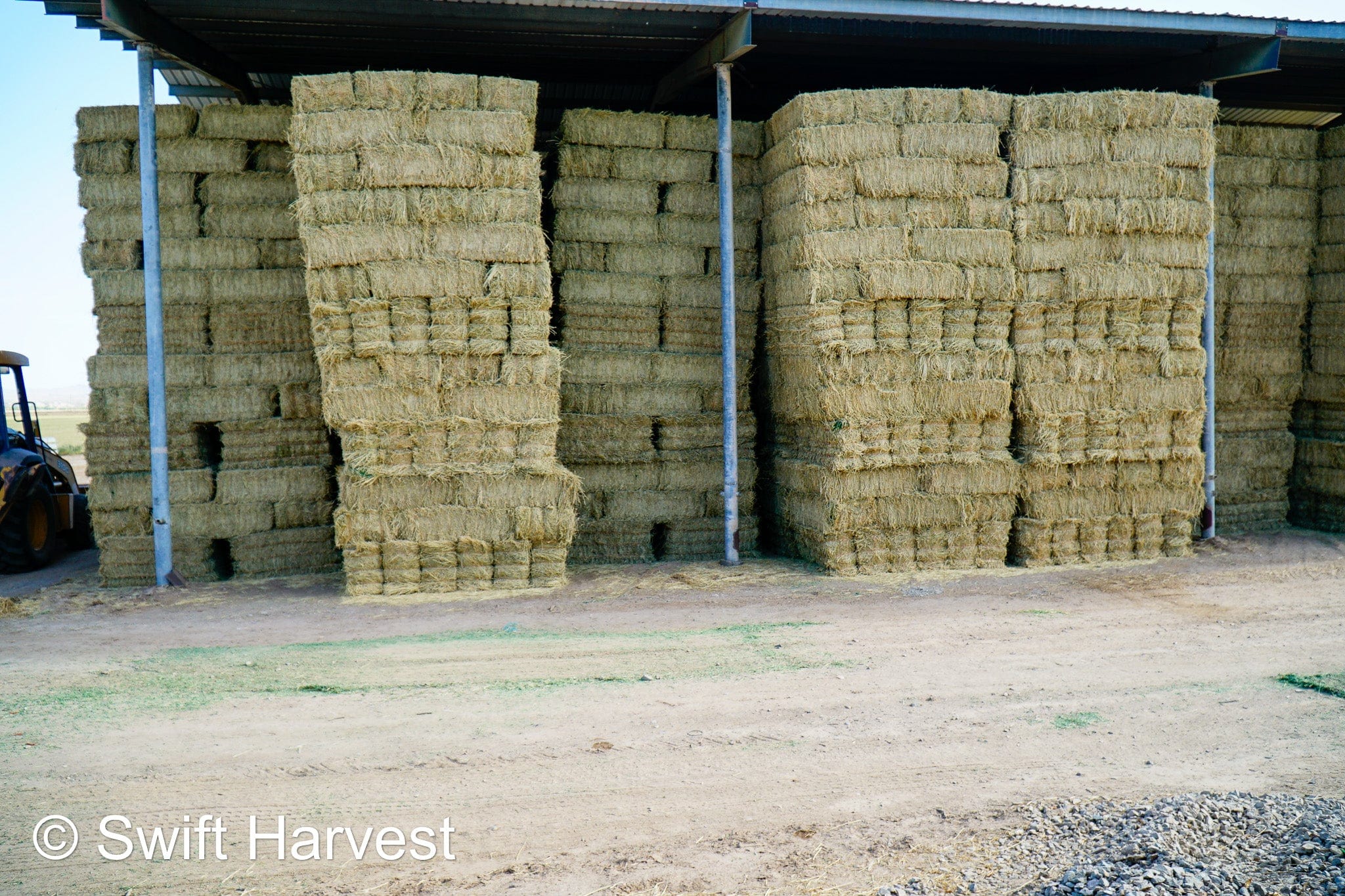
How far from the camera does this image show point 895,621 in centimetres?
753

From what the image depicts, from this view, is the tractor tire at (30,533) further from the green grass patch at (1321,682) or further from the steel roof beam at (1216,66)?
the steel roof beam at (1216,66)

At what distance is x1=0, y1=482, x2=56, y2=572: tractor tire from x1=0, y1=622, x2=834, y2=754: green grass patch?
4.98 metres

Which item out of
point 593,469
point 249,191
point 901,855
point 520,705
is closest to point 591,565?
point 593,469

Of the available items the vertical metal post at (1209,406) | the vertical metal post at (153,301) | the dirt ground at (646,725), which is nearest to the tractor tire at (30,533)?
the dirt ground at (646,725)

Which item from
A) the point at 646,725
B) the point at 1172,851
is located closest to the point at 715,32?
the point at 646,725

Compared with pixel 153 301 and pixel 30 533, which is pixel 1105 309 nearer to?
pixel 153 301

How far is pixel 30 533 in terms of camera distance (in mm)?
10734

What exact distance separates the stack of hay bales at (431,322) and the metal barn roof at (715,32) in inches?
56.6

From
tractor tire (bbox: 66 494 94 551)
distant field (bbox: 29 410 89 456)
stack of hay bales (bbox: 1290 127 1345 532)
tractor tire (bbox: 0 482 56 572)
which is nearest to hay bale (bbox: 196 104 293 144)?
tractor tire (bbox: 0 482 56 572)

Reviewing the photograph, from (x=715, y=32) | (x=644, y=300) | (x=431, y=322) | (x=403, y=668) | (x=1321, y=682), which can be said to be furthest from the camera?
(x=644, y=300)

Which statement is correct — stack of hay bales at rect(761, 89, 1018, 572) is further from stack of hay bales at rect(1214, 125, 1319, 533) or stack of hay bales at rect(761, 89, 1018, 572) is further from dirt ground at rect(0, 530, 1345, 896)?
stack of hay bales at rect(1214, 125, 1319, 533)

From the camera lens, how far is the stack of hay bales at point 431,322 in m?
8.40

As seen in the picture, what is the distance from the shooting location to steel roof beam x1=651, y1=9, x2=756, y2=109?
29.8 feet

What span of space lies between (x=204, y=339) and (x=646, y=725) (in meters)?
6.88
